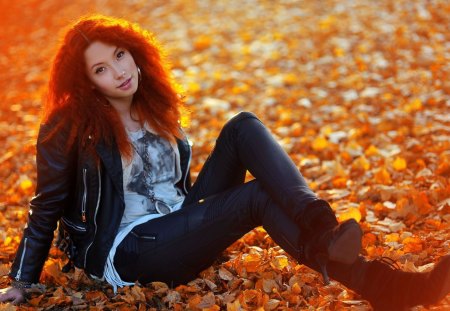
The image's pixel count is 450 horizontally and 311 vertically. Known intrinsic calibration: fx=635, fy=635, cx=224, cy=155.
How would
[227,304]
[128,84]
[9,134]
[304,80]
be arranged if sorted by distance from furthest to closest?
[304,80] → [9,134] → [128,84] → [227,304]

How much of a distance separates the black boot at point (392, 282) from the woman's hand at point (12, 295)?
52.1 inches

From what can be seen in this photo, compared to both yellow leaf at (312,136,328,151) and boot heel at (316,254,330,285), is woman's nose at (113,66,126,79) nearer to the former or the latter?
boot heel at (316,254,330,285)

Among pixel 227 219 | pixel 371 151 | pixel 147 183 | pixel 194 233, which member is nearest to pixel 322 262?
pixel 227 219

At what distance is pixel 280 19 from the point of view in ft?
26.3

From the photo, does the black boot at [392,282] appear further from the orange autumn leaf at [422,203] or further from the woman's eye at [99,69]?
the woman's eye at [99,69]

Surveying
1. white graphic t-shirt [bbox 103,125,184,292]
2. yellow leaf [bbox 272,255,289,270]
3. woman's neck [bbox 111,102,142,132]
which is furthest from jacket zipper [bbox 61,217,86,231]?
yellow leaf [bbox 272,255,289,270]

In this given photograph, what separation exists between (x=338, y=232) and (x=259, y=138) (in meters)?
0.64

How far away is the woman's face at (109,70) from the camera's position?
2.77 metres

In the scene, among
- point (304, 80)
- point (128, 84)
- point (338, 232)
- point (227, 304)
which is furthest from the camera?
point (304, 80)

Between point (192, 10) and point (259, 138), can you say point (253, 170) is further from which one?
point (192, 10)

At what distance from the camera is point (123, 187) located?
2830 mm

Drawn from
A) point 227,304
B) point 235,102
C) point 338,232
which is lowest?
point 235,102

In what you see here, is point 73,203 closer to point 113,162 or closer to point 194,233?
point 113,162

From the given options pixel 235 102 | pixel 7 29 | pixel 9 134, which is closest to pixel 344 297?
pixel 235 102
